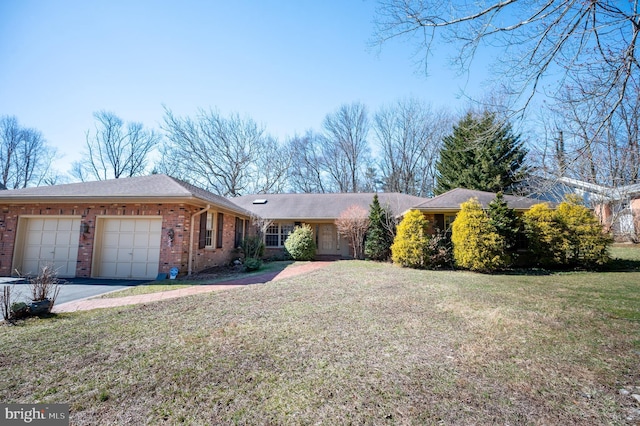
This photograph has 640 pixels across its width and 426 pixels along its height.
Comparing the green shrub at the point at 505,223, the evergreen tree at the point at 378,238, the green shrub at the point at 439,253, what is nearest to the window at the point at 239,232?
the evergreen tree at the point at 378,238

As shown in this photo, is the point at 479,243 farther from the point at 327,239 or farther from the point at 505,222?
the point at 327,239

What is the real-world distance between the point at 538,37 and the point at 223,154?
25.7 metres

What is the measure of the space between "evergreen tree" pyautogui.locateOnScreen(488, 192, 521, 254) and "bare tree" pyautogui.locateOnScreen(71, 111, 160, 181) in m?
30.7

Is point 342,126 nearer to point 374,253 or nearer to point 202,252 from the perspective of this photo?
point 374,253

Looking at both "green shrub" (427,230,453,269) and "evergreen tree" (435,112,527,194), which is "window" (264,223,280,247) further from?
"evergreen tree" (435,112,527,194)

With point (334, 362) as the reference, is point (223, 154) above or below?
above

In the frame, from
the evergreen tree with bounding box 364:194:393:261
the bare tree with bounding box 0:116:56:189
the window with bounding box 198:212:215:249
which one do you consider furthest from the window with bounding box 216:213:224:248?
the bare tree with bounding box 0:116:56:189

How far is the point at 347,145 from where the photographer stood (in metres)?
27.5

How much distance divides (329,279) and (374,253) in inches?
215

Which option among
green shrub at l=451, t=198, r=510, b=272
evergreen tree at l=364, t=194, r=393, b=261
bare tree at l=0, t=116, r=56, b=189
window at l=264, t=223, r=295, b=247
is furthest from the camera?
bare tree at l=0, t=116, r=56, b=189

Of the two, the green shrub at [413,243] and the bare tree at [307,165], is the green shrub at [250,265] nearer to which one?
the green shrub at [413,243]

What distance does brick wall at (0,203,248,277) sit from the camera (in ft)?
29.4

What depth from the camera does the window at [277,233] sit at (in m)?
16.7

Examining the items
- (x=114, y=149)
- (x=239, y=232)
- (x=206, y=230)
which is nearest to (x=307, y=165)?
(x=239, y=232)
